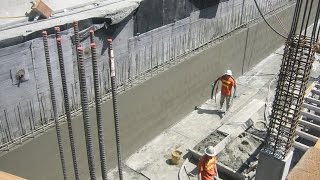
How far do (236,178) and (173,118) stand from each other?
3.12 m

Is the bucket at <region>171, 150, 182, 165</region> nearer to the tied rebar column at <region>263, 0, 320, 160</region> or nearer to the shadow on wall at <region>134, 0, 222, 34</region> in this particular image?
the tied rebar column at <region>263, 0, 320, 160</region>

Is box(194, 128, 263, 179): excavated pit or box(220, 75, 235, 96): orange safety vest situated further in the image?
box(220, 75, 235, 96): orange safety vest

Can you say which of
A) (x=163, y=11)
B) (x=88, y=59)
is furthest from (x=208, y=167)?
(x=163, y=11)

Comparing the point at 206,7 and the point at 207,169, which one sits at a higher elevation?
the point at 206,7

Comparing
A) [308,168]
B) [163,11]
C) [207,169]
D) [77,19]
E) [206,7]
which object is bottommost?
[207,169]

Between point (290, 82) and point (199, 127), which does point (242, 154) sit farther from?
point (290, 82)

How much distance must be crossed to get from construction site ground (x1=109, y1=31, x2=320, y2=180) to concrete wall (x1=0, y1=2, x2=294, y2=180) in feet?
0.91

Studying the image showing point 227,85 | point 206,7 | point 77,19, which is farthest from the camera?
point 206,7

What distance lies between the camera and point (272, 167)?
7320 millimetres

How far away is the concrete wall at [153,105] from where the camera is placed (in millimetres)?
7439

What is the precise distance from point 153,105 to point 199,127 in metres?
1.96

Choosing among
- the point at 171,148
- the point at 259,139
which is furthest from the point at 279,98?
the point at 171,148

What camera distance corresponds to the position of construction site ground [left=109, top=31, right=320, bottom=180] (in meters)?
9.59

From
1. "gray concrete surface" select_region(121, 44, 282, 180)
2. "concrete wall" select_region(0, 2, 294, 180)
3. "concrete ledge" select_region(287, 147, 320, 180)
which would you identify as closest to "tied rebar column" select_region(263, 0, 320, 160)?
"concrete ledge" select_region(287, 147, 320, 180)
